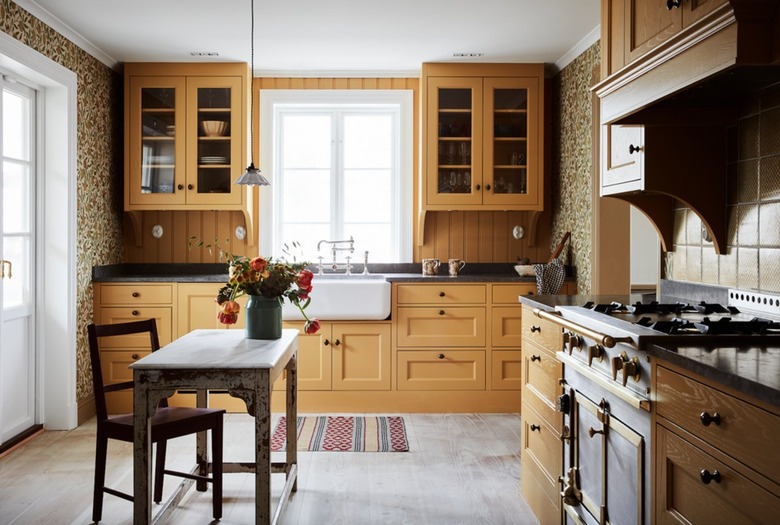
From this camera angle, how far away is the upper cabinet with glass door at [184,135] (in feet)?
15.3

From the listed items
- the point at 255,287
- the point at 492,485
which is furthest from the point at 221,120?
the point at 492,485

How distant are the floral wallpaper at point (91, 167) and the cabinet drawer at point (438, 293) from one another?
2.09 m

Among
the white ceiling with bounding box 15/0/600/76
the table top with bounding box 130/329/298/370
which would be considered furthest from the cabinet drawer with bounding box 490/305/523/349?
the table top with bounding box 130/329/298/370

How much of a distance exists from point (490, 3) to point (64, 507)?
3.27m

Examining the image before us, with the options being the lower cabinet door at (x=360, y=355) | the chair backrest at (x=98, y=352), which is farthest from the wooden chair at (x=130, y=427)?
the lower cabinet door at (x=360, y=355)

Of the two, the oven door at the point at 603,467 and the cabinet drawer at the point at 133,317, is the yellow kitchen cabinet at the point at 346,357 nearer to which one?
the cabinet drawer at the point at 133,317

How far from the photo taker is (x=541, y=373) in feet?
8.99

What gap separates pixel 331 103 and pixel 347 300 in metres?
1.58

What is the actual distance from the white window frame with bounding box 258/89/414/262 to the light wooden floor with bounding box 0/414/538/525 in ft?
5.00

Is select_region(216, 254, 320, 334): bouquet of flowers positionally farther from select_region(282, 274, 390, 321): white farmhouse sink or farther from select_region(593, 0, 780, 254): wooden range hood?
select_region(282, 274, 390, 321): white farmhouse sink

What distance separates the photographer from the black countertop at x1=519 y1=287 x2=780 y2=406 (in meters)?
1.17

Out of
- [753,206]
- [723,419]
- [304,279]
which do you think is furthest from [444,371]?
[723,419]

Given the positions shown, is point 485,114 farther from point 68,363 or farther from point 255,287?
point 68,363

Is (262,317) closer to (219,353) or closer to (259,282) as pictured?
(259,282)
